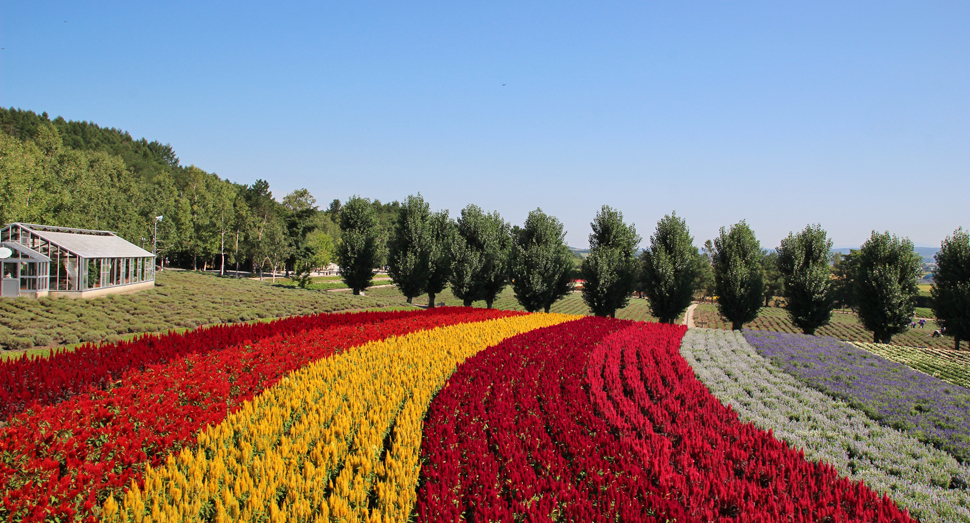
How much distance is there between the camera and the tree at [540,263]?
30.1 m

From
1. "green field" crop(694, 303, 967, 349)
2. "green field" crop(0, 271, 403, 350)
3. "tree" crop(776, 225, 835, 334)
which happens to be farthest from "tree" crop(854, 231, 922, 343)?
"green field" crop(0, 271, 403, 350)

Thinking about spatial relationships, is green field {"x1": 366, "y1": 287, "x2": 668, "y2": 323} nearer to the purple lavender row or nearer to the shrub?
the shrub

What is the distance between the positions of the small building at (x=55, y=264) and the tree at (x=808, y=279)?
41.2m

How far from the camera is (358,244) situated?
117 feet

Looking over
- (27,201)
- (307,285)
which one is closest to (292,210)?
(307,285)

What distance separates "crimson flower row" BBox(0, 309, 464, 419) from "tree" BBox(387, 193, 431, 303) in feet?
61.2

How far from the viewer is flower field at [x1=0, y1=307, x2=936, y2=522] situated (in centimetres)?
442

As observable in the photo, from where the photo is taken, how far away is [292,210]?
85.8m

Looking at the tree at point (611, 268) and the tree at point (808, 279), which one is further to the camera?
the tree at point (611, 268)

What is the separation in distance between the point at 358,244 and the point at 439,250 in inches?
317

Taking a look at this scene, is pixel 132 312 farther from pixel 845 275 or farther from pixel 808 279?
pixel 845 275

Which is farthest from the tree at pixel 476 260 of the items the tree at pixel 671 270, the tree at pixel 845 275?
the tree at pixel 845 275

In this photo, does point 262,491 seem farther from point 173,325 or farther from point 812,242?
point 812,242

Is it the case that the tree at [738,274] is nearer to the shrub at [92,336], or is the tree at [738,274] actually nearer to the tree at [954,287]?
Answer: the tree at [954,287]
